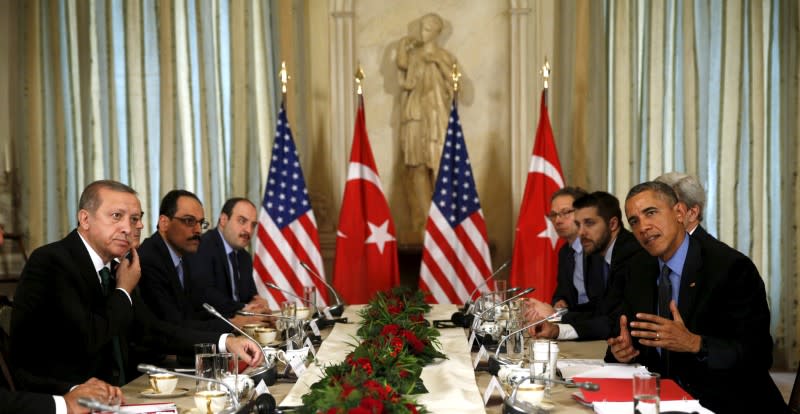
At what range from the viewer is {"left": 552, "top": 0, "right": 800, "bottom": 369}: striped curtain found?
286 inches

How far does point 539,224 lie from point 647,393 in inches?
187

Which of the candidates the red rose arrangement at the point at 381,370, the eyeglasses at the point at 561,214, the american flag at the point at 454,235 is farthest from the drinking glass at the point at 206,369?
the american flag at the point at 454,235

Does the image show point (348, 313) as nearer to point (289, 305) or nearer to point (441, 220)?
point (289, 305)

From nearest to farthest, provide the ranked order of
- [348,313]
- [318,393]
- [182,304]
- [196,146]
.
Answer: [318,393]
[182,304]
[348,313]
[196,146]

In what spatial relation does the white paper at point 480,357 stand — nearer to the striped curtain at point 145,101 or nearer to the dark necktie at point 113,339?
the dark necktie at point 113,339

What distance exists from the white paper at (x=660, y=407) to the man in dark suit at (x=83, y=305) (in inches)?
46.4

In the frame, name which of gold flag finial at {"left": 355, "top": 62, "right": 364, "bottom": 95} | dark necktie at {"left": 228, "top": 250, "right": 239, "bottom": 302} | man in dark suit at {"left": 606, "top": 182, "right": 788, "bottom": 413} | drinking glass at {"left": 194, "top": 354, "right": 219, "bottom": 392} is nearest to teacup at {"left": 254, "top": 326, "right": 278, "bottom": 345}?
drinking glass at {"left": 194, "top": 354, "right": 219, "bottom": 392}

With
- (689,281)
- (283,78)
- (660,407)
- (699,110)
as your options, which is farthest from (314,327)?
(699,110)

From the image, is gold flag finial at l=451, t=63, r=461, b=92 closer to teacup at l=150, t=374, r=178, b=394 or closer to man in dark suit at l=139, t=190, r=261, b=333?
man in dark suit at l=139, t=190, r=261, b=333

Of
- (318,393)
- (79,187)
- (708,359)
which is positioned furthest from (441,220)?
(318,393)

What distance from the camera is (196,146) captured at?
7.49 m

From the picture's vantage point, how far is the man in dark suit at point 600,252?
14.2 ft

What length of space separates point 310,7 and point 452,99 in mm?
1429

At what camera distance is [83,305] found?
3.15m
